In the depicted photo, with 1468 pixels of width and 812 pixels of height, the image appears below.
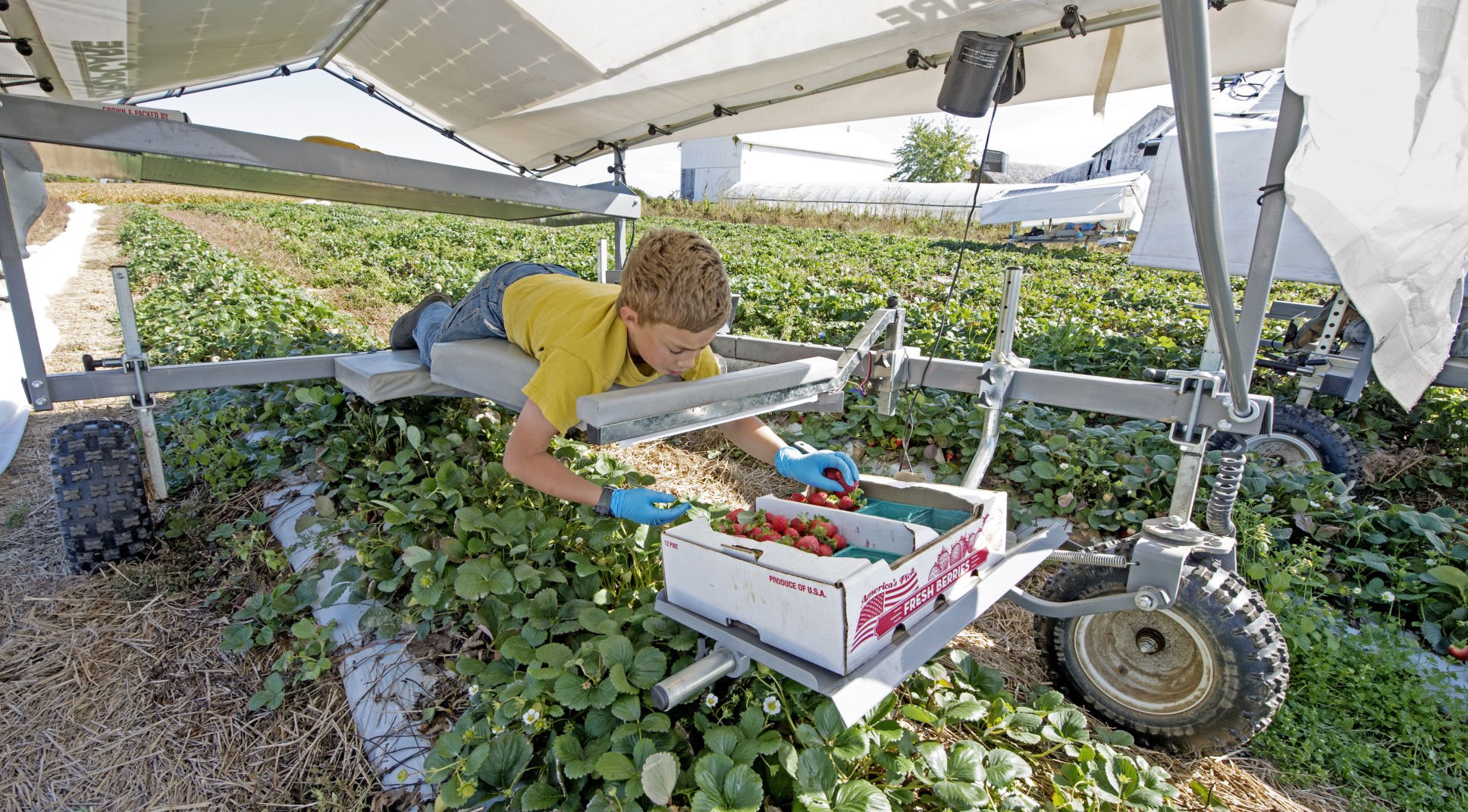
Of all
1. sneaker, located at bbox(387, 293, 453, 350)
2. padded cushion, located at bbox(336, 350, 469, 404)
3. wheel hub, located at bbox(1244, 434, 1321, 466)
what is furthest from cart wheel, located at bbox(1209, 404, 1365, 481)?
sneaker, located at bbox(387, 293, 453, 350)

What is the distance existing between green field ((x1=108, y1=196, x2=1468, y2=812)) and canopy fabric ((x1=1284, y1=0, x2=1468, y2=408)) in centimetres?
117

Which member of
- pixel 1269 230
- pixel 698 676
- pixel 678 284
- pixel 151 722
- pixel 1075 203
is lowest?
pixel 151 722

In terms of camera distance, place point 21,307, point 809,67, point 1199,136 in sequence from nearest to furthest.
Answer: point 1199,136, point 21,307, point 809,67

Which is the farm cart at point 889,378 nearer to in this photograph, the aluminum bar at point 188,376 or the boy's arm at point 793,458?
the aluminum bar at point 188,376

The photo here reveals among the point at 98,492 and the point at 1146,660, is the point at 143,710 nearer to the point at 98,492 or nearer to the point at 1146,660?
the point at 98,492

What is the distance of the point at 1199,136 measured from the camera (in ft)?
3.27

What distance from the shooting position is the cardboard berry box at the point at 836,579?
121cm

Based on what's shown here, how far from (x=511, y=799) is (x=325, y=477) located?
6.06 ft

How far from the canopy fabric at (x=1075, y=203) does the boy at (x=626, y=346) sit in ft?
92.8

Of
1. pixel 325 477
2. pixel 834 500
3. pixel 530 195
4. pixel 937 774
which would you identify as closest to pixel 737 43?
pixel 530 195

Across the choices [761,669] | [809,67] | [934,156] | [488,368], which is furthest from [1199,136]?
[934,156]

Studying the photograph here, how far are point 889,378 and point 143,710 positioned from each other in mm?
2558

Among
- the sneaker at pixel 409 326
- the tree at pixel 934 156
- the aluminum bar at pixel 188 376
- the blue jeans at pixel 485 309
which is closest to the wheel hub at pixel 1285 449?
the blue jeans at pixel 485 309

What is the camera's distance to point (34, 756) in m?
1.79
